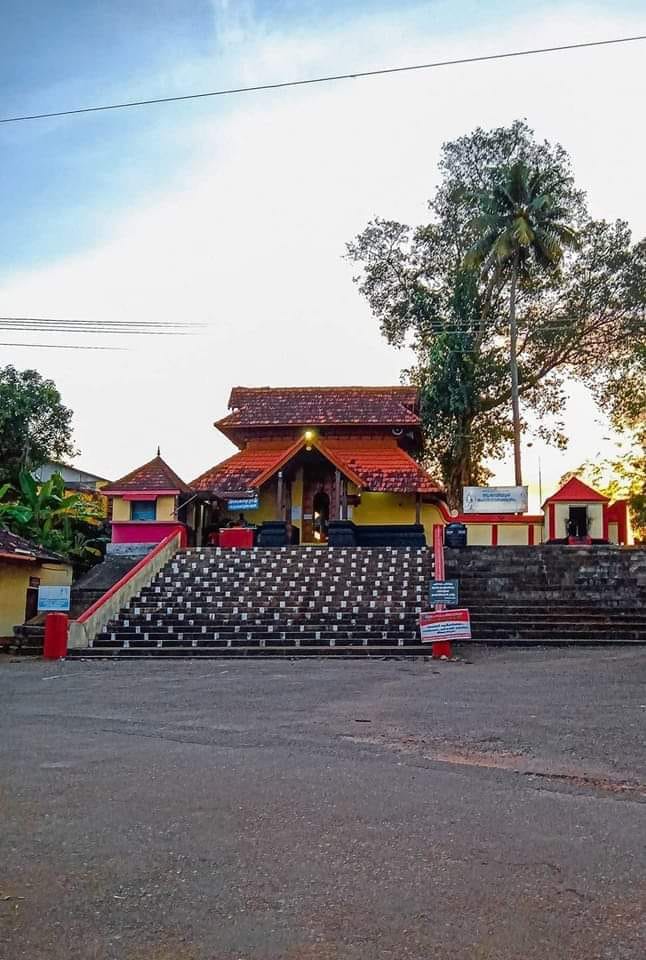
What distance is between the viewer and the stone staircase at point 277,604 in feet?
52.4

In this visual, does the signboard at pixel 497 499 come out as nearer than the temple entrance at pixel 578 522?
Yes

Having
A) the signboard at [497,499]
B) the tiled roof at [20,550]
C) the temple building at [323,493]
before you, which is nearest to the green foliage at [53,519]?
the temple building at [323,493]

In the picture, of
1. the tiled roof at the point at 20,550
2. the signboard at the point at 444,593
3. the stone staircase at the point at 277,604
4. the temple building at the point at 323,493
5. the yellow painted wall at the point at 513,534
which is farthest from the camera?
the yellow painted wall at the point at 513,534

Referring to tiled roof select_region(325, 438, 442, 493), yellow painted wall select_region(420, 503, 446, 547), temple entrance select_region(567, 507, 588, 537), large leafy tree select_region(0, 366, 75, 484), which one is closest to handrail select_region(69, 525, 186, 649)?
tiled roof select_region(325, 438, 442, 493)

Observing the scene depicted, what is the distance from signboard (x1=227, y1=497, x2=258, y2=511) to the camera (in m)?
25.6

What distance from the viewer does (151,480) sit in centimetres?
2611

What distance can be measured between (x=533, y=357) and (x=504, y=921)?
103 feet

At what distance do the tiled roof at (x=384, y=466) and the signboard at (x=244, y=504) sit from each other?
119 inches

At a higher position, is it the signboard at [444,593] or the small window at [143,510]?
the small window at [143,510]

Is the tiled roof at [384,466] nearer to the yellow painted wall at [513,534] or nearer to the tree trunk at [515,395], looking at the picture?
the yellow painted wall at [513,534]

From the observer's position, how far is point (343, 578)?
790 inches

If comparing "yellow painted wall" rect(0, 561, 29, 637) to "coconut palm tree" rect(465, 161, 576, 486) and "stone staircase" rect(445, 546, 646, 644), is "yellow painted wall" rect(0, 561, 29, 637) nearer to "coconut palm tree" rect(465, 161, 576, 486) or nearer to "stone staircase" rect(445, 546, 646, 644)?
"stone staircase" rect(445, 546, 646, 644)

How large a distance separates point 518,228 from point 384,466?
10738 mm

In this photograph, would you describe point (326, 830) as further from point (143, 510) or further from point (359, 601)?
point (143, 510)
